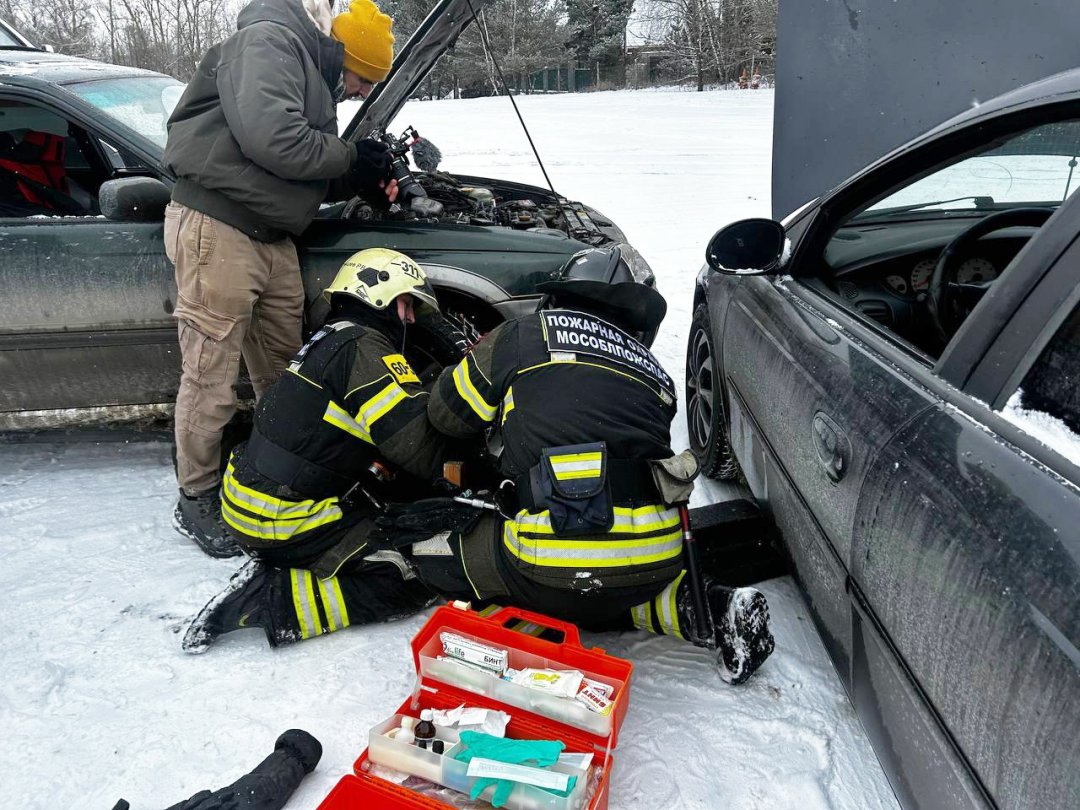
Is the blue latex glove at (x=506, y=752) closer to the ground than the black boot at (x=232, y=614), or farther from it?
farther from it

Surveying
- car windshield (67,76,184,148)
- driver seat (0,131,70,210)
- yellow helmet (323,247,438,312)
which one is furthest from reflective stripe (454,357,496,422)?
driver seat (0,131,70,210)

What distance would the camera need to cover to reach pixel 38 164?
13.5 feet

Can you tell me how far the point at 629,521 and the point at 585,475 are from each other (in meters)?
0.18

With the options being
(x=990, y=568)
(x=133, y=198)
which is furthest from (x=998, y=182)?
(x=133, y=198)

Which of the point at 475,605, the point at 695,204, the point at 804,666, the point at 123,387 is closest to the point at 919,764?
the point at 804,666

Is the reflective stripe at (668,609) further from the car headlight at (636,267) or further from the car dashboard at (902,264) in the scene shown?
the car headlight at (636,267)

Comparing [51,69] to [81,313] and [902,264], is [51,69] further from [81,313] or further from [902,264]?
[902,264]

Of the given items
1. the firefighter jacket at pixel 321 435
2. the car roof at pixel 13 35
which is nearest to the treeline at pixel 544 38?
the car roof at pixel 13 35

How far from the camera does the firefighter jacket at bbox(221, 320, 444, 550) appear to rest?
2.49 meters

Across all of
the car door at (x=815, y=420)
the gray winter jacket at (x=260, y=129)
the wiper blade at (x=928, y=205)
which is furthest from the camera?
the gray winter jacket at (x=260, y=129)

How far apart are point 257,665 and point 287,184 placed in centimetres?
166

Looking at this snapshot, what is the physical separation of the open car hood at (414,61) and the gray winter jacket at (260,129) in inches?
24.4

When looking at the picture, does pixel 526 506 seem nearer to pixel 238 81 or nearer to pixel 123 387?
pixel 238 81

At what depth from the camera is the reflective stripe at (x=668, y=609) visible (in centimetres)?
232
